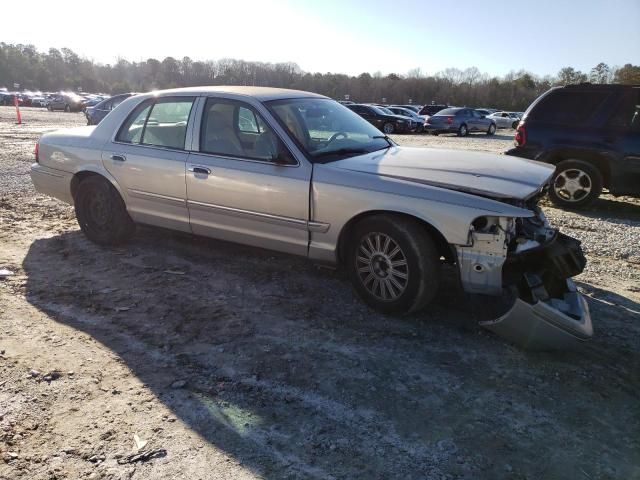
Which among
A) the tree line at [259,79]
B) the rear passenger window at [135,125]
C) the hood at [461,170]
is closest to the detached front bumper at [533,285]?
the hood at [461,170]

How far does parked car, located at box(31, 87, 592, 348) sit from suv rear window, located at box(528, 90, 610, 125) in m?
4.03

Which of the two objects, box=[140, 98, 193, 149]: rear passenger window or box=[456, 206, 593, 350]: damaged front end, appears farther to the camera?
box=[140, 98, 193, 149]: rear passenger window

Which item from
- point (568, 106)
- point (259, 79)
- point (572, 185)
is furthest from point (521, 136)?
point (259, 79)

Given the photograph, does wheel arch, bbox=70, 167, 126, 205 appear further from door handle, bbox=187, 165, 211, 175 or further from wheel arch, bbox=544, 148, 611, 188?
wheel arch, bbox=544, 148, 611, 188

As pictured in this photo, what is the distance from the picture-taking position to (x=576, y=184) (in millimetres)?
7645

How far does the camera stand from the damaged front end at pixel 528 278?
3.23 meters

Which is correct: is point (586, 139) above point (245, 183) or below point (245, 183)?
above

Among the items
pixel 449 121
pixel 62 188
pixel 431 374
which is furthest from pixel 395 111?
pixel 431 374

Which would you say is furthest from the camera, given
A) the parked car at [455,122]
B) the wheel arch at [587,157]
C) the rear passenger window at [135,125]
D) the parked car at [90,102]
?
the parked car at [90,102]

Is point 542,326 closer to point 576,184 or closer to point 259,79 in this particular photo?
point 576,184

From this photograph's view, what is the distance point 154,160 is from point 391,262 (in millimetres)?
2563

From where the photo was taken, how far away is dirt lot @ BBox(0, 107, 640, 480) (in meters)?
2.43

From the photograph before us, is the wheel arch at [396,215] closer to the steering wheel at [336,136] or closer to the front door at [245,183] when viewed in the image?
the front door at [245,183]

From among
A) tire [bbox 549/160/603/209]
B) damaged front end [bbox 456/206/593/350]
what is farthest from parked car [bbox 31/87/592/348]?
tire [bbox 549/160/603/209]
